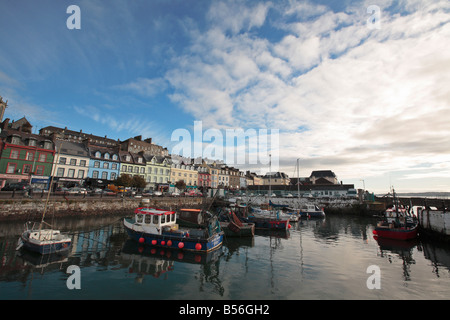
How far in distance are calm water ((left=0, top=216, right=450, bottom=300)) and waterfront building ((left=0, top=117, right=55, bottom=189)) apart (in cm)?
2271

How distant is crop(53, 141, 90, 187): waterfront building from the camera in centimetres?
4147

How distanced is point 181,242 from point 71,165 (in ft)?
132

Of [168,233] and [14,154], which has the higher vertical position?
[14,154]

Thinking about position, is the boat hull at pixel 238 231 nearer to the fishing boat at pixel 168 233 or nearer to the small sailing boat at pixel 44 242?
the fishing boat at pixel 168 233

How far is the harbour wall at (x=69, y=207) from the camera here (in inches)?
942

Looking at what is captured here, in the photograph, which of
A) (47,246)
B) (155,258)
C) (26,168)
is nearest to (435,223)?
(155,258)

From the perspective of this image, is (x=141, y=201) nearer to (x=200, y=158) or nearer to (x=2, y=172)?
(x=2, y=172)

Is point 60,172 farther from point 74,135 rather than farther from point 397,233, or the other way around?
point 397,233

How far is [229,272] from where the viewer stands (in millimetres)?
12648

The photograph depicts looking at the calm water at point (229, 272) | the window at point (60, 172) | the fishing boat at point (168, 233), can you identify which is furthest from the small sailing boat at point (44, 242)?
the window at point (60, 172)

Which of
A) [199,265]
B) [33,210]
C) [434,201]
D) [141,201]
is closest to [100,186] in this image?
[141,201]

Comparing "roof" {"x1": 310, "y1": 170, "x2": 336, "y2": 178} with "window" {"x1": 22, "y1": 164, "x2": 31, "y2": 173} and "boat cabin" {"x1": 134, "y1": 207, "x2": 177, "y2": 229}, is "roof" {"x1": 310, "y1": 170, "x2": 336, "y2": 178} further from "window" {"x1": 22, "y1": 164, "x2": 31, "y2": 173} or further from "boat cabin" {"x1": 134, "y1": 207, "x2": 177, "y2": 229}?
"window" {"x1": 22, "y1": 164, "x2": 31, "y2": 173}
